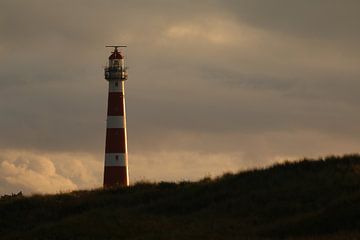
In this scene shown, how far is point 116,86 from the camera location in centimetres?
6088

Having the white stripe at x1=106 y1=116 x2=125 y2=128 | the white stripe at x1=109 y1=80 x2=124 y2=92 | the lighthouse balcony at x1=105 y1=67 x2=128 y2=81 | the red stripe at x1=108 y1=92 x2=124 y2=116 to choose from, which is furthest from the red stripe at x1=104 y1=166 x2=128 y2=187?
the lighthouse balcony at x1=105 y1=67 x2=128 y2=81

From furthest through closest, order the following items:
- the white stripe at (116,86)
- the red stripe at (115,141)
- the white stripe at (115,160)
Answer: the white stripe at (116,86), the red stripe at (115,141), the white stripe at (115,160)

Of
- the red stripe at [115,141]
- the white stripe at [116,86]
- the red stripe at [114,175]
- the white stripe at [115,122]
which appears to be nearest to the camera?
the red stripe at [114,175]

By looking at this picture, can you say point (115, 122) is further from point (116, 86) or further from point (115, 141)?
point (116, 86)

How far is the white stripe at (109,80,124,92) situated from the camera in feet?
199

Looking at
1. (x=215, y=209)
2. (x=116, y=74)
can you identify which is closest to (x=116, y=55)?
(x=116, y=74)

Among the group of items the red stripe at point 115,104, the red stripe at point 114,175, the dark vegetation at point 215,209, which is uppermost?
the red stripe at point 115,104

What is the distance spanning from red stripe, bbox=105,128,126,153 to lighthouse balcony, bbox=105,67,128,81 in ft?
13.7

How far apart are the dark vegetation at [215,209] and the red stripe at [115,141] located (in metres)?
14.9

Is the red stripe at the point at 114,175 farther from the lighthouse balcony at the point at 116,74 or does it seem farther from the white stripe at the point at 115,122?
the lighthouse balcony at the point at 116,74

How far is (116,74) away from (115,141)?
525cm

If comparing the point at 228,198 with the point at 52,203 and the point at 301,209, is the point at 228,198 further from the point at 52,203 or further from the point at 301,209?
the point at 52,203

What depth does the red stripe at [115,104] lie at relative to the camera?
5894cm

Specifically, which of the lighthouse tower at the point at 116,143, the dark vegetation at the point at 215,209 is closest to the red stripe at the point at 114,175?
the lighthouse tower at the point at 116,143
